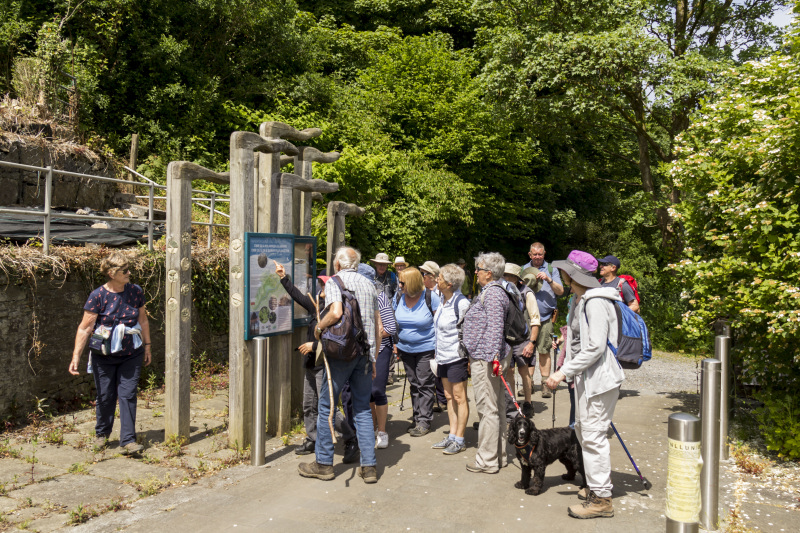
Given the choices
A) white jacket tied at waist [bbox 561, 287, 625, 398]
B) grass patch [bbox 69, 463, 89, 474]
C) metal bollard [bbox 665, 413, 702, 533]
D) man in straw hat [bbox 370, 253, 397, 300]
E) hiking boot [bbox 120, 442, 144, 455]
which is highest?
man in straw hat [bbox 370, 253, 397, 300]

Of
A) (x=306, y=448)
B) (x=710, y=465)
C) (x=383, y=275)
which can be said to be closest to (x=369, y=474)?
(x=306, y=448)

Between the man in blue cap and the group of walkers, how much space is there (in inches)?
71.5

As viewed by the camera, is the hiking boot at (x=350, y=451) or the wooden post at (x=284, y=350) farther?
the wooden post at (x=284, y=350)

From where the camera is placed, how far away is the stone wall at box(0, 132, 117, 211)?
38.4ft

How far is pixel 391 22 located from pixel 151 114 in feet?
50.5

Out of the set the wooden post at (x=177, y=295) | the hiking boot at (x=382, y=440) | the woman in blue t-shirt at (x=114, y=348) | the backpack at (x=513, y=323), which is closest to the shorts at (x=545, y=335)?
the backpack at (x=513, y=323)

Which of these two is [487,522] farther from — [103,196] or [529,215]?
[529,215]

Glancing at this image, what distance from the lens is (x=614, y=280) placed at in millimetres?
8000

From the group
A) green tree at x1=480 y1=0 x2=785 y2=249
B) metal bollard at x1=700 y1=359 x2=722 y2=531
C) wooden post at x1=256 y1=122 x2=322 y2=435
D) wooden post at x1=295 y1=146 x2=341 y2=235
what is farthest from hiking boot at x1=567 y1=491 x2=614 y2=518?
green tree at x1=480 y1=0 x2=785 y2=249

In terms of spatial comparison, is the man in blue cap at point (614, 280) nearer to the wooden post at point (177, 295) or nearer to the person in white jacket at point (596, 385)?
the person in white jacket at point (596, 385)

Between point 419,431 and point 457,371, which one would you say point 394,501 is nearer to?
point 457,371

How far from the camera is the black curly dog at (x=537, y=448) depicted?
5340 mm

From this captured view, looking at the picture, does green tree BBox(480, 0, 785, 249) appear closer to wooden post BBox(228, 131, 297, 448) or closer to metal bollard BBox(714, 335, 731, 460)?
metal bollard BBox(714, 335, 731, 460)

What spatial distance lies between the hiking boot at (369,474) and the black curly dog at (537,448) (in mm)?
1221
